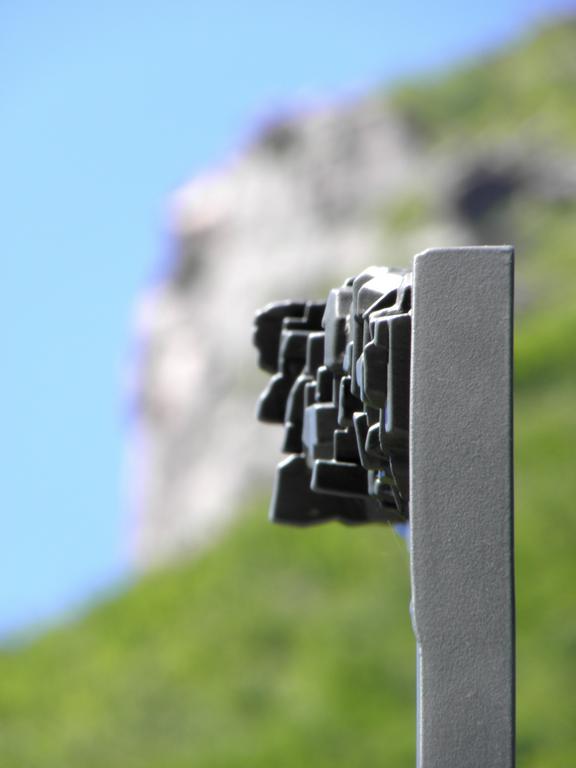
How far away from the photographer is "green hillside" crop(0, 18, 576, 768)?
258 inches

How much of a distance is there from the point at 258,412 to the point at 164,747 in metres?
4.61

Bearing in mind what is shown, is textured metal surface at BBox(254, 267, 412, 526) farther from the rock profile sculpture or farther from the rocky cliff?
the rocky cliff

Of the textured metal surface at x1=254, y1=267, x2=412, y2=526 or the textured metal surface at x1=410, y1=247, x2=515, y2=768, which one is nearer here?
the textured metal surface at x1=410, y1=247, x2=515, y2=768

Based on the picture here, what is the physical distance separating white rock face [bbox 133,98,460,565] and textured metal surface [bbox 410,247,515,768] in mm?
11752

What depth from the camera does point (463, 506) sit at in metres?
1.63

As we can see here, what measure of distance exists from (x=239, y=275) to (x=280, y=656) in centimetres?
1154

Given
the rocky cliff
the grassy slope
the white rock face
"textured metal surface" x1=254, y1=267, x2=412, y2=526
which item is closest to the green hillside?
"textured metal surface" x1=254, y1=267, x2=412, y2=526

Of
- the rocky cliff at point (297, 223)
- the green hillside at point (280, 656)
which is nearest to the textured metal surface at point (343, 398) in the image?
the green hillside at point (280, 656)

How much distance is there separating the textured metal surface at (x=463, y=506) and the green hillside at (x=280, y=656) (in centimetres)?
490

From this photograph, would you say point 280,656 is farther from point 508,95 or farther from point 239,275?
point 508,95

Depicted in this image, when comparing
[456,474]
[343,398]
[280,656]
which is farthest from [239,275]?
[456,474]

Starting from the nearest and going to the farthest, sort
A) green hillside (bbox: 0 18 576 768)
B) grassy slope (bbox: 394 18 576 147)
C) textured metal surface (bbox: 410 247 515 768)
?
textured metal surface (bbox: 410 247 515 768), green hillside (bbox: 0 18 576 768), grassy slope (bbox: 394 18 576 147)

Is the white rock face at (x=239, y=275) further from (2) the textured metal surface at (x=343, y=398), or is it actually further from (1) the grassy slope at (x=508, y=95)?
(2) the textured metal surface at (x=343, y=398)

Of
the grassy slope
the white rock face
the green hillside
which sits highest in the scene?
the grassy slope
